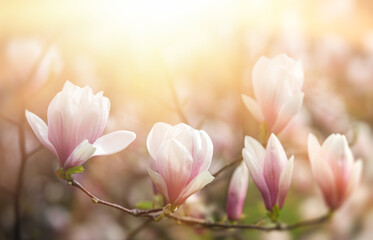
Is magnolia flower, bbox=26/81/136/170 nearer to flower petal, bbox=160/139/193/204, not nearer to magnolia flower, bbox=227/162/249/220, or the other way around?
flower petal, bbox=160/139/193/204

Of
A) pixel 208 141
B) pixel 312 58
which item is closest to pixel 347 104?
pixel 312 58

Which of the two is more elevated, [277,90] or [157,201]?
[277,90]

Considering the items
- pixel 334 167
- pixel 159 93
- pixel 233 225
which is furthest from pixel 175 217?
pixel 159 93

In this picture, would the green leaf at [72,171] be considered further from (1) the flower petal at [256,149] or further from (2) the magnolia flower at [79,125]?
(1) the flower petal at [256,149]

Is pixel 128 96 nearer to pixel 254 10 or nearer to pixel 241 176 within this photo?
pixel 254 10

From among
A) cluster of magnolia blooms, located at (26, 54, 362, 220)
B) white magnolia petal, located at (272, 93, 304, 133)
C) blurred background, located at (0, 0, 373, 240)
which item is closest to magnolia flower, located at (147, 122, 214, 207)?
cluster of magnolia blooms, located at (26, 54, 362, 220)

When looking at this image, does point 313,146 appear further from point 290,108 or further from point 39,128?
point 39,128
